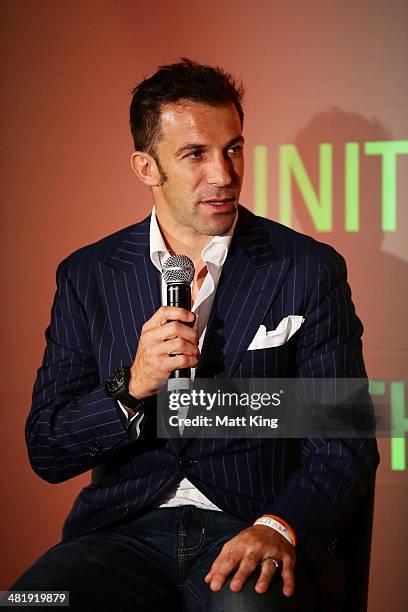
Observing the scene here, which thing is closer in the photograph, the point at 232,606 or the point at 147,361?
the point at 232,606

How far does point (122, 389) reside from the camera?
177 cm

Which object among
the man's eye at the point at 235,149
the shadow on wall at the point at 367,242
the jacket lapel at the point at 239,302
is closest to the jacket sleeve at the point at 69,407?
the jacket lapel at the point at 239,302

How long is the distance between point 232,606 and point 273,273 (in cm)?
78

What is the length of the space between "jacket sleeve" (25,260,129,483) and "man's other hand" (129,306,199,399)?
0.23 m

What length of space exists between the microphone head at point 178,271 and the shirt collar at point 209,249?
1.09ft

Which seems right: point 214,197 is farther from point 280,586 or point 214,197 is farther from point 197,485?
point 280,586

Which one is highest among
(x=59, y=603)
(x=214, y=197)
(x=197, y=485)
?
(x=214, y=197)

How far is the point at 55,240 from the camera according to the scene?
9.20 feet

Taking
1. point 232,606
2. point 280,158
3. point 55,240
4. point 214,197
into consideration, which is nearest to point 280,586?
point 232,606

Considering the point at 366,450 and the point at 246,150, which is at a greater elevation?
the point at 246,150

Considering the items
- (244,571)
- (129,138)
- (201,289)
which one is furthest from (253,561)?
(129,138)

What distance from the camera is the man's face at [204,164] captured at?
1.99m

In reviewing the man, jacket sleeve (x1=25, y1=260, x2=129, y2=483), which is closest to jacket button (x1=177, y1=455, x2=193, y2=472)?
the man

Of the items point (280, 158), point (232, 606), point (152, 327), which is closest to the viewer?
point (232, 606)
